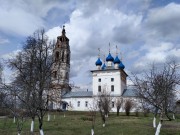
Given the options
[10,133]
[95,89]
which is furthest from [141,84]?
[95,89]

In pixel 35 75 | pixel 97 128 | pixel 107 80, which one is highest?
pixel 107 80

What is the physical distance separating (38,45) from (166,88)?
11.3 m

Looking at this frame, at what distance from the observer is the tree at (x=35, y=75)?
45.6 ft

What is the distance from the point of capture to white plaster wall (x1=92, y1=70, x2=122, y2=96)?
5706 centimetres

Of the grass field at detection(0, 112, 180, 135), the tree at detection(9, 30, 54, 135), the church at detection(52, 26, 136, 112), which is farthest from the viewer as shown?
the church at detection(52, 26, 136, 112)

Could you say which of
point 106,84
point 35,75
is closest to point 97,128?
point 35,75

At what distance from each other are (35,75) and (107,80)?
4195 centimetres

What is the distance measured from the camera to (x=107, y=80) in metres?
58.2

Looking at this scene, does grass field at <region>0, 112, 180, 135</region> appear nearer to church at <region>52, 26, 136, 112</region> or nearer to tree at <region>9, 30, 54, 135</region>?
tree at <region>9, 30, 54, 135</region>

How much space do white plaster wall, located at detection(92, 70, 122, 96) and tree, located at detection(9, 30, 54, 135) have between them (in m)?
37.0

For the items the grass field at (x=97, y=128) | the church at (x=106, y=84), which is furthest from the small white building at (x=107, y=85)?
the grass field at (x=97, y=128)

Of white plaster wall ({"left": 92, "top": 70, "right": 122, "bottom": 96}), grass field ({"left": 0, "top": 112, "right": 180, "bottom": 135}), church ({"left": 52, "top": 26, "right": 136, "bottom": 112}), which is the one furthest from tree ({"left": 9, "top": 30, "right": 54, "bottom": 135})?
white plaster wall ({"left": 92, "top": 70, "right": 122, "bottom": 96})

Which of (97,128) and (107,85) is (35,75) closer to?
(97,128)

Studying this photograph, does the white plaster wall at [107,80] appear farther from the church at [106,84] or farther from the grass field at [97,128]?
the grass field at [97,128]
